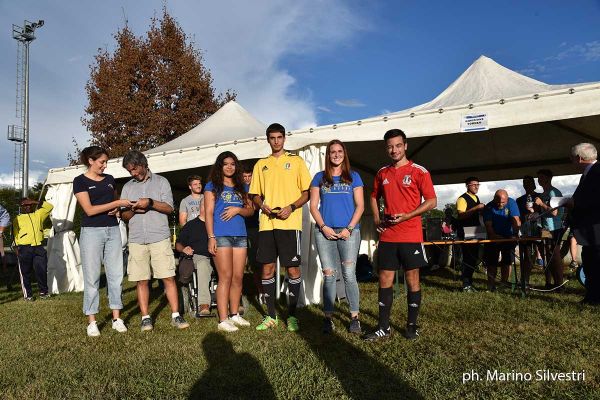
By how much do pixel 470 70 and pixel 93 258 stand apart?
6.63 m

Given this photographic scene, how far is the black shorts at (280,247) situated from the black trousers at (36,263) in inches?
205

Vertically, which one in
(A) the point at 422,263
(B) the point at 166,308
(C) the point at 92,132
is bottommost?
(B) the point at 166,308

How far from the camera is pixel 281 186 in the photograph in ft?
14.0

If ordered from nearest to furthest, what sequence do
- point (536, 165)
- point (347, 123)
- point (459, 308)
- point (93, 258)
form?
point (93, 258) < point (459, 308) < point (347, 123) < point (536, 165)

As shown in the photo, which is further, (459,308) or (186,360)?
(459,308)

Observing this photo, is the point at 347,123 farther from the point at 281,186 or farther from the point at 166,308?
the point at 166,308

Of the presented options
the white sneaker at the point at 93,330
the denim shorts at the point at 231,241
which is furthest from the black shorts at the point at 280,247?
the white sneaker at the point at 93,330

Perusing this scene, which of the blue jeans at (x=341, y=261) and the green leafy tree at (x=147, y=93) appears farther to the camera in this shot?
the green leafy tree at (x=147, y=93)

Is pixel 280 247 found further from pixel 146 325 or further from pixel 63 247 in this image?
pixel 63 247

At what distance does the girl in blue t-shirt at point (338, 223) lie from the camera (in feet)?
13.0

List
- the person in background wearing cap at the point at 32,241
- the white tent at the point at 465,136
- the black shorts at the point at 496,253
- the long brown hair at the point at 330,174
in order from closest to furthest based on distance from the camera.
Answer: the long brown hair at the point at 330,174
the white tent at the point at 465,136
the black shorts at the point at 496,253
the person in background wearing cap at the point at 32,241

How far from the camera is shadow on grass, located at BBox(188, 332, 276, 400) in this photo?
2564 mm

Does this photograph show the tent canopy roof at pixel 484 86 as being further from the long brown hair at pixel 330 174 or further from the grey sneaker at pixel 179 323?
the grey sneaker at pixel 179 323

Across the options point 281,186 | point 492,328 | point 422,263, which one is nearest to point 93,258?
point 281,186
